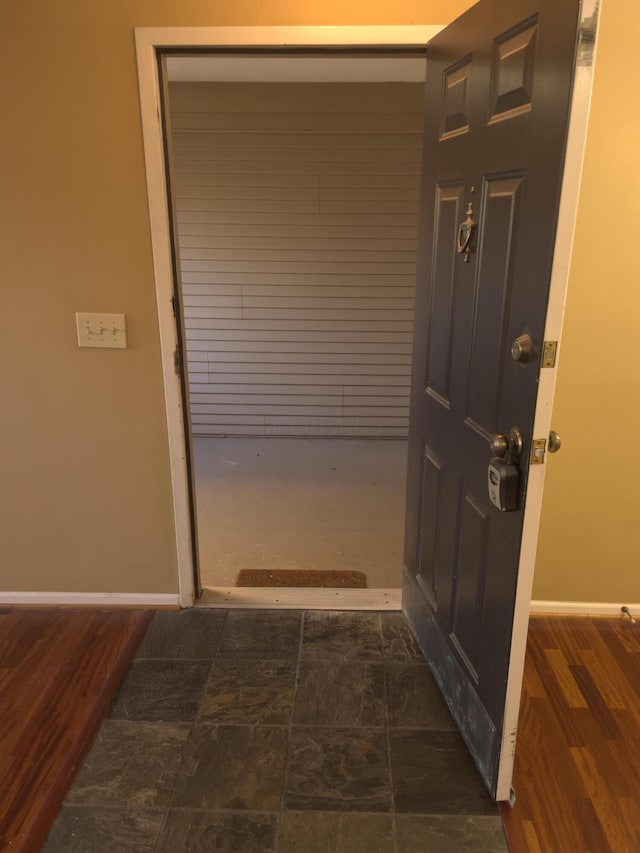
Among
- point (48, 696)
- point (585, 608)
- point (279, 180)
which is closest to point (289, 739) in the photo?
point (48, 696)

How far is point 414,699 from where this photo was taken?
1968 mm

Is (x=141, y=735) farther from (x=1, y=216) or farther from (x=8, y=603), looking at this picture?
(x=1, y=216)

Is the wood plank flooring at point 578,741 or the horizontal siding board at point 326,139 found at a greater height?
the horizontal siding board at point 326,139

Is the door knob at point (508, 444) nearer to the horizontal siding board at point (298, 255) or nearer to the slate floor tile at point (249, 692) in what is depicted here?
the slate floor tile at point (249, 692)

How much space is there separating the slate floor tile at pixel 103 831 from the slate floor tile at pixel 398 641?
0.95 metres

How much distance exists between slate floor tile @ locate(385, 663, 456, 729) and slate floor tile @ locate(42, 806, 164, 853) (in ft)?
2.52

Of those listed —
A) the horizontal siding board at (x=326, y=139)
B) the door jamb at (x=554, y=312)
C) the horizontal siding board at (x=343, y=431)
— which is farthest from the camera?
the horizontal siding board at (x=343, y=431)

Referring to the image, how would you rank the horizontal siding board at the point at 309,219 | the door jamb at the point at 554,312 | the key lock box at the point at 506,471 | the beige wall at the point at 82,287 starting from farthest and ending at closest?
1. the horizontal siding board at the point at 309,219
2. the beige wall at the point at 82,287
3. the key lock box at the point at 506,471
4. the door jamb at the point at 554,312

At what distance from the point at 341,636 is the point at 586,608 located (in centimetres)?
100

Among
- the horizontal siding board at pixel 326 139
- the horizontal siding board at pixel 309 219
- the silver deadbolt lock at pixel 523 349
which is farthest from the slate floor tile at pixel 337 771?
the horizontal siding board at pixel 326 139

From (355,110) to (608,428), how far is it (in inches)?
122

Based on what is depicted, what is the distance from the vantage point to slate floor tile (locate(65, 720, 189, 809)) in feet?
5.34

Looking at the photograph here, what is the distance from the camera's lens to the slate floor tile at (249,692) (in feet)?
6.24

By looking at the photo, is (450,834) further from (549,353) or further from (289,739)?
(549,353)
